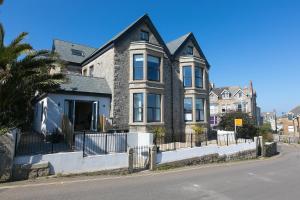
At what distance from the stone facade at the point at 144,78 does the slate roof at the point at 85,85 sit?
648 mm

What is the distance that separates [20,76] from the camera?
12461 mm

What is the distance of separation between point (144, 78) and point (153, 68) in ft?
5.34

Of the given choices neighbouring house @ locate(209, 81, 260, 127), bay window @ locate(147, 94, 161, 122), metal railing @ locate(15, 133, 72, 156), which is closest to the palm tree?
metal railing @ locate(15, 133, 72, 156)

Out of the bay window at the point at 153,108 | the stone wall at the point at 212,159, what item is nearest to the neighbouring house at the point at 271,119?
the stone wall at the point at 212,159

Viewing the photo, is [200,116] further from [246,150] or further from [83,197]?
[83,197]

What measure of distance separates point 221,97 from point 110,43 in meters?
44.5

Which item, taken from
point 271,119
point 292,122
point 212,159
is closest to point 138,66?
point 212,159

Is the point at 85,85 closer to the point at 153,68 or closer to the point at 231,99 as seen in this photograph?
the point at 153,68

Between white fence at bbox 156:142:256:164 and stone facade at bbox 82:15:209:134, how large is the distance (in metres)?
4.54

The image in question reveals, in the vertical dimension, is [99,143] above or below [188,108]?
below

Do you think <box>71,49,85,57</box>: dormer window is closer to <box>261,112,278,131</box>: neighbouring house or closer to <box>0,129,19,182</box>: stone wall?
<box>0,129,19,182</box>: stone wall

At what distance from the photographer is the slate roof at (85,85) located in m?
17.0

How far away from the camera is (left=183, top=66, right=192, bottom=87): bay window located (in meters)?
23.7

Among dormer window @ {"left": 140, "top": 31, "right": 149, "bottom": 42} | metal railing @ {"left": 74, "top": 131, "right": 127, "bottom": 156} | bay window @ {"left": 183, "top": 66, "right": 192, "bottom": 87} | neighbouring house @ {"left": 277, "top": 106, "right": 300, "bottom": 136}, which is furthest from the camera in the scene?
neighbouring house @ {"left": 277, "top": 106, "right": 300, "bottom": 136}
